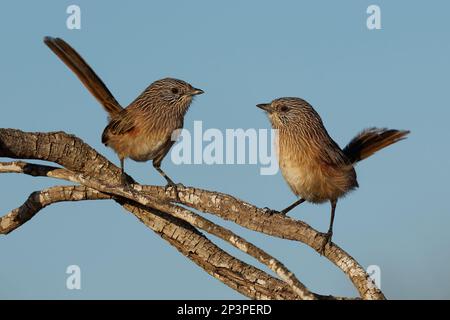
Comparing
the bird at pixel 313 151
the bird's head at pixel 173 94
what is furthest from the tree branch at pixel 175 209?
the bird's head at pixel 173 94

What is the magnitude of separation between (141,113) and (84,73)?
0.75 metres

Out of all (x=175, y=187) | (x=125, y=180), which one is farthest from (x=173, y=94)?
(x=175, y=187)

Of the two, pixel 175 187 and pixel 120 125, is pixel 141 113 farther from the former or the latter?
pixel 175 187

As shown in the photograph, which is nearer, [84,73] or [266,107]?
[266,107]

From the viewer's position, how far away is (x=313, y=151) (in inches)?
286

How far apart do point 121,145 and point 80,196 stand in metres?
1.24

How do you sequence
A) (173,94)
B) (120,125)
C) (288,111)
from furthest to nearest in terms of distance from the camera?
1. (173,94)
2. (120,125)
3. (288,111)

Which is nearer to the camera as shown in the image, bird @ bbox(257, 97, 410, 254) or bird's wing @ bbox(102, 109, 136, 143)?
bird @ bbox(257, 97, 410, 254)

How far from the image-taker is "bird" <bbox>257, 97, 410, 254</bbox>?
714cm

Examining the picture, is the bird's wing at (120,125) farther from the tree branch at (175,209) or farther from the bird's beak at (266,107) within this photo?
the bird's beak at (266,107)

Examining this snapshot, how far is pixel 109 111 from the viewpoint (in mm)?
8547

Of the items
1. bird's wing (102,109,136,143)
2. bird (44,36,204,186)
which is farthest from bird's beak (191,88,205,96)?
bird's wing (102,109,136,143)

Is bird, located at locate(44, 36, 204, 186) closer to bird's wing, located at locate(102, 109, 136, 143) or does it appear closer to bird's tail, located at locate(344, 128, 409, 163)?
bird's wing, located at locate(102, 109, 136, 143)
